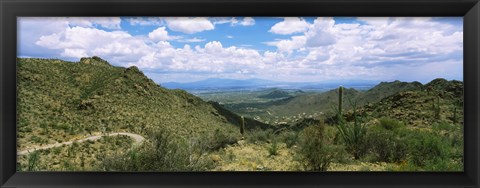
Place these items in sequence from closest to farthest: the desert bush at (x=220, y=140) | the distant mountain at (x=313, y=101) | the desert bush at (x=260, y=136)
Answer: the desert bush at (x=220, y=140)
the desert bush at (x=260, y=136)
the distant mountain at (x=313, y=101)

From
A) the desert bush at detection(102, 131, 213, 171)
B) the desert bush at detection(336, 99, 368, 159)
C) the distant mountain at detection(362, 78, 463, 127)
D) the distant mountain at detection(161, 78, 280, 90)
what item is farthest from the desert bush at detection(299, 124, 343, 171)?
the distant mountain at detection(362, 78, 463, 127)

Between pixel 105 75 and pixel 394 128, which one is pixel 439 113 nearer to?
pixel 394 128

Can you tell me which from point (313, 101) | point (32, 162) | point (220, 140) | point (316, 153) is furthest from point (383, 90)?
point (32, 162)

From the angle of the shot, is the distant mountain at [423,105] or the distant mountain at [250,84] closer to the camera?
the distant mountain at [250,84]

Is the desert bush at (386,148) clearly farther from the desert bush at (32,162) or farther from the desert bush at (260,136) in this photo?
the desert bush at (32,162)

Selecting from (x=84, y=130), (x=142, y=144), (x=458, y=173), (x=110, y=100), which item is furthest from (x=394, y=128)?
(x=110, y=100)

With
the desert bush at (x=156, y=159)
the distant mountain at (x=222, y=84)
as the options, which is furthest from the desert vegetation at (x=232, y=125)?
the distant mountain at (x=222, y=84)

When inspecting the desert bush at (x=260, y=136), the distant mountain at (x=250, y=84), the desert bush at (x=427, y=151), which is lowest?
the desert bush at (x=260, y=136)

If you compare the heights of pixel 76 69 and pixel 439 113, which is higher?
pixel 76 69
